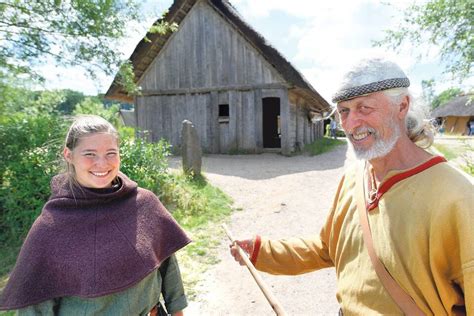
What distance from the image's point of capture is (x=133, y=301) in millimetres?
1611

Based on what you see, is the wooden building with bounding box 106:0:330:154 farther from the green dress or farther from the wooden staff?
the green dress

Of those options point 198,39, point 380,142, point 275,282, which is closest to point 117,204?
point 380,142

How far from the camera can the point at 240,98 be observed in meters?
A: 11.7

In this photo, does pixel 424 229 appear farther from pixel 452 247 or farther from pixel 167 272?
pixel 167 272

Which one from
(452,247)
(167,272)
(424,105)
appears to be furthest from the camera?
(167,272)

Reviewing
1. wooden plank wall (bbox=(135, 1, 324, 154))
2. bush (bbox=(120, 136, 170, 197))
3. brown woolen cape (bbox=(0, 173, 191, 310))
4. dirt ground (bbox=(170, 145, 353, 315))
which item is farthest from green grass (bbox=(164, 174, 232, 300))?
wooden plank wall (bbox=(135, 1, 324, 154))

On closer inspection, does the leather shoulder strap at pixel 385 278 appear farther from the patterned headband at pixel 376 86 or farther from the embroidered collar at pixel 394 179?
the patterned headband at pixel 376 86

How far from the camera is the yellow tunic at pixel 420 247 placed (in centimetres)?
114

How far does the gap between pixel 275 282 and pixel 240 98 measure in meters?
8.88

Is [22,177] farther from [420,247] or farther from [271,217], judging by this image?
[420,247]

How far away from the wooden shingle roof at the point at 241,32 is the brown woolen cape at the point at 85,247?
339 inches

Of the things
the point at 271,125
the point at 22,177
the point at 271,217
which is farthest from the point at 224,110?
the point at 22,177

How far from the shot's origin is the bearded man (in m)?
1.16

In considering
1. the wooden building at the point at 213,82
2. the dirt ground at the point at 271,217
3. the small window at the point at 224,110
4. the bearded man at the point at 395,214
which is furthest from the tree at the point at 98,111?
the bearded man at the point at 395,214
